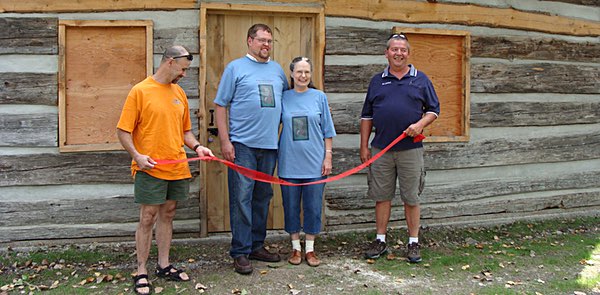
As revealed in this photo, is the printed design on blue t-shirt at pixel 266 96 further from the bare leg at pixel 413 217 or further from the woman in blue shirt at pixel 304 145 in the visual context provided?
the bare leg at pixel 413 217

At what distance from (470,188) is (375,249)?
177 centimetres

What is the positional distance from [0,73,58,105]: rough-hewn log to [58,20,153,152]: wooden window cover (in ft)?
0.43

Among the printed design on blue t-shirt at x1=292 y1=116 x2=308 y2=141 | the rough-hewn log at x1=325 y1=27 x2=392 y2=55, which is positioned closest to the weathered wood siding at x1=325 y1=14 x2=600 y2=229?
the rough-hewn log at x1=325 y1=27 x2=392 y2=55

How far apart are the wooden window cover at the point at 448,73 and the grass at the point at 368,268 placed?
1.16 meters

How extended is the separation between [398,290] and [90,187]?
2991 millimetres

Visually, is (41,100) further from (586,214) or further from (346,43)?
(586,214)

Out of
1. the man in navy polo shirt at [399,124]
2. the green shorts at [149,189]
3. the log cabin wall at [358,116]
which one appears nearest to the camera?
the green shorts at [149,189]

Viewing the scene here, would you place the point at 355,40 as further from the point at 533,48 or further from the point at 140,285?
the point at 140,285

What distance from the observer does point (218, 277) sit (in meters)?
4.41

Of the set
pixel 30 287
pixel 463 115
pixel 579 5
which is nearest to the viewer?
pixel 30 287

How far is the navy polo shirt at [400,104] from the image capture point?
15.5 ft

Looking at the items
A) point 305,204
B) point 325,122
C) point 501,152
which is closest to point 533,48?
point 501,152

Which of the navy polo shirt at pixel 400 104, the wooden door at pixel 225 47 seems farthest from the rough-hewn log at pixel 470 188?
the wooden door at pixel 225 47

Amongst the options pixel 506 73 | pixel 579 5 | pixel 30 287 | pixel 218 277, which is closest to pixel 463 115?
pixel 506 73
